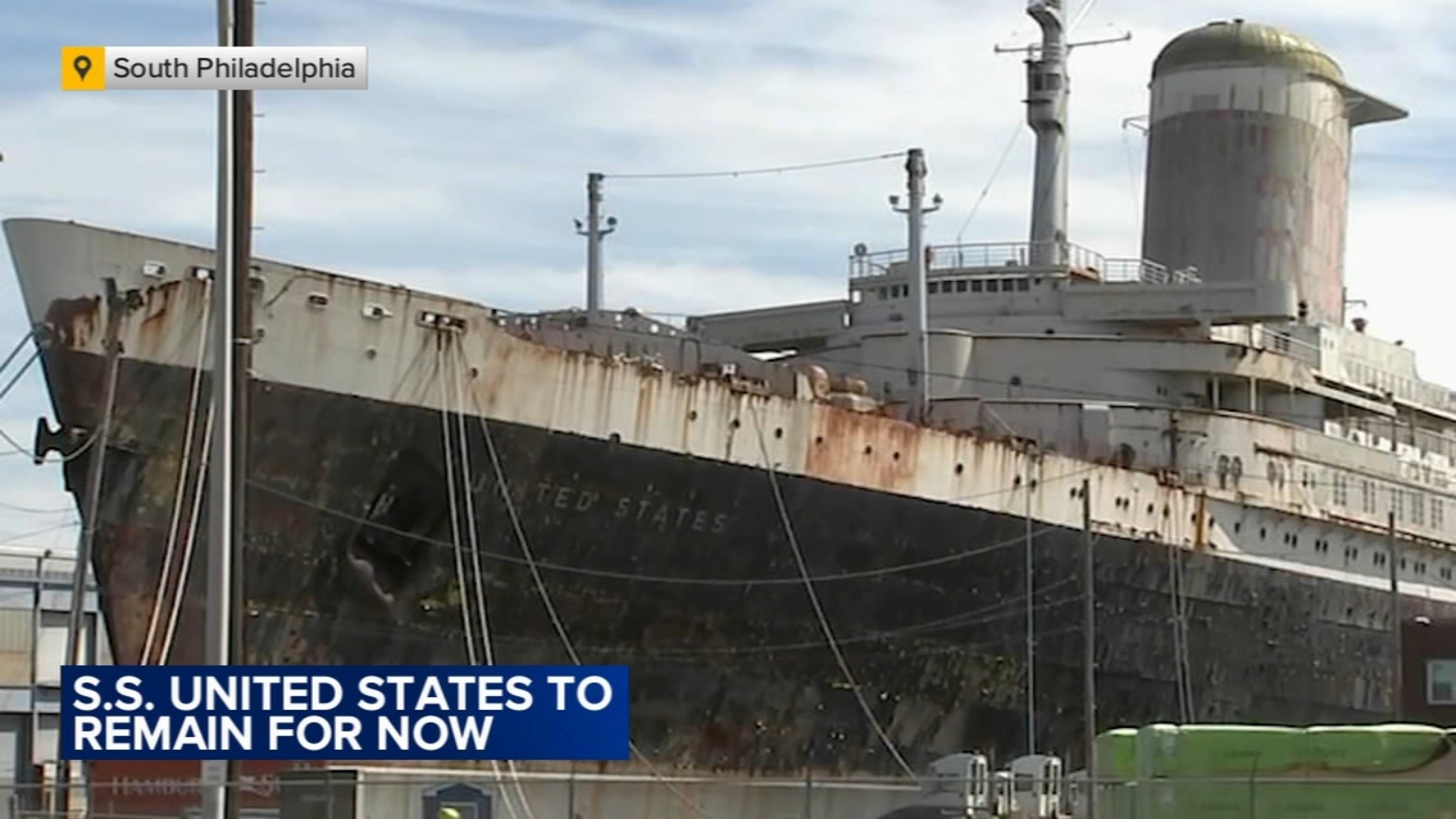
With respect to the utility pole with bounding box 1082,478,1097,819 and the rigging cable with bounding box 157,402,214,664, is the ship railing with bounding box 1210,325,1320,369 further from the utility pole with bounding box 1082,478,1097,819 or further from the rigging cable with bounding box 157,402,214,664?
the rigging cable with bounding box 157,402,214,664

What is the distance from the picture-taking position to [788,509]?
31500 mm

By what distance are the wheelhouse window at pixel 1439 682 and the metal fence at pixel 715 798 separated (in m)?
5.34

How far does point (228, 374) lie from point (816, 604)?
14958 millimetres

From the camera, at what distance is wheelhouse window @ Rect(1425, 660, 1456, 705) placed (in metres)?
32.6

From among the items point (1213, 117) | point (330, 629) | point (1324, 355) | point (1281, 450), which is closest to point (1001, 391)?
point (1281, 450)

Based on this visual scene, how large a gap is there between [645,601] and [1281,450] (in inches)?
554

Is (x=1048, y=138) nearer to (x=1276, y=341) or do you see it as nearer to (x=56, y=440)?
(x=1276, y=341)

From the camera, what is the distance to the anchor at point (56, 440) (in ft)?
86.2

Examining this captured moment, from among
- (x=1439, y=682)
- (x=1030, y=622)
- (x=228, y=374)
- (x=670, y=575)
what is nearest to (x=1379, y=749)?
(x=228, y=374)

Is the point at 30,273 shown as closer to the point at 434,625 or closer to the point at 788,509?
the point at 434,625

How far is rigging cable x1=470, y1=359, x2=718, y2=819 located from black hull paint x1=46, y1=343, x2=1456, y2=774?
0.07 meters

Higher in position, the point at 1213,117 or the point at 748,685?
the point at 1213,117

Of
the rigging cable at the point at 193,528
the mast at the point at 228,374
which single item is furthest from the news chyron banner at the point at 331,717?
the rigging cable at the point at 193,528

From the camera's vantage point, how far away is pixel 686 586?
30625 mm
